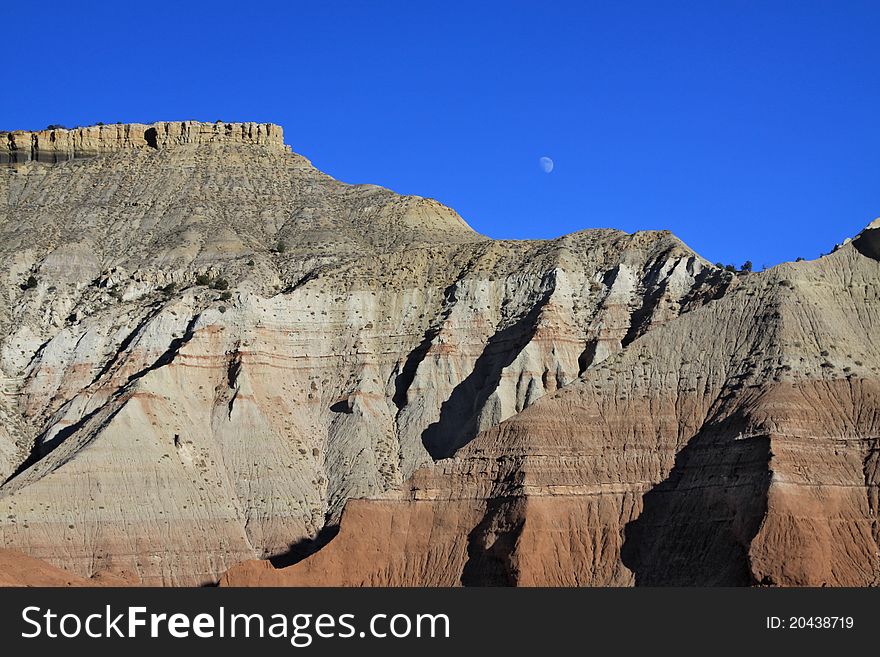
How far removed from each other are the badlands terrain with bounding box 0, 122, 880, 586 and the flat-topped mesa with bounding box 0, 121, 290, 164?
7515 millimetres

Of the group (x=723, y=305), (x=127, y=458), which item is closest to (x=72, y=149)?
(x=127, y=458)

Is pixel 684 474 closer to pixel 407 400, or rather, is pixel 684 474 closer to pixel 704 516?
pixel 704 516

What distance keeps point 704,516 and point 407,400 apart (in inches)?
1218

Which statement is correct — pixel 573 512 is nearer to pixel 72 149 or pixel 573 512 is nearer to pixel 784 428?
pixel 784 428

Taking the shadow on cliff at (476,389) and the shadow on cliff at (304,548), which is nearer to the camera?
the shadow on cliff at (304,548)

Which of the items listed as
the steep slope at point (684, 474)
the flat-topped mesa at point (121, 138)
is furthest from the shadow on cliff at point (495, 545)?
the flat-topped mesa at point (121, 138)

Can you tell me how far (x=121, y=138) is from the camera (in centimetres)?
15988

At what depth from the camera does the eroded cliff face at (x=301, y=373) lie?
103 m

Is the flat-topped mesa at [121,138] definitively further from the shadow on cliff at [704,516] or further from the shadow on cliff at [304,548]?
the shadow on cliff at [704,516]

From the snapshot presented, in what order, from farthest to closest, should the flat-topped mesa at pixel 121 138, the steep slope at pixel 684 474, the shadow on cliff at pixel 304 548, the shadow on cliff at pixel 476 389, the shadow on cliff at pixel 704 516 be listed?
the flat-topped mesa at pixel 121 138 < the shadow on cliff at pixel 476 389 < the shadow on cliff at pixel 304 548 < the steep slope at pixel 684 474 < the shadow on cliff at pixel 704 516

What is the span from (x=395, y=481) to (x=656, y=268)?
22981 mm

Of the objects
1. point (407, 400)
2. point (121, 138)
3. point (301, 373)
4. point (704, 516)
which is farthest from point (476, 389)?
point (121, 138)

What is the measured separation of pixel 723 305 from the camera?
10812 cm

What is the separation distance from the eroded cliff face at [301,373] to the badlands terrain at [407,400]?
0.19 m
